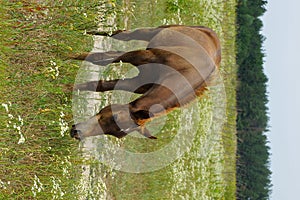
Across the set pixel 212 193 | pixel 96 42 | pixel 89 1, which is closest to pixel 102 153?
pixel 96 42

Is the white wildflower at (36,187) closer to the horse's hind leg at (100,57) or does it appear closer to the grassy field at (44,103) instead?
the grassy field at (44,103)

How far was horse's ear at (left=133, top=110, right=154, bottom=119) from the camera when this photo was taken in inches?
212

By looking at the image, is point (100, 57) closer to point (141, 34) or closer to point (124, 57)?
point (124, 57)

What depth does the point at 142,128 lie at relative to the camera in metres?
5.77

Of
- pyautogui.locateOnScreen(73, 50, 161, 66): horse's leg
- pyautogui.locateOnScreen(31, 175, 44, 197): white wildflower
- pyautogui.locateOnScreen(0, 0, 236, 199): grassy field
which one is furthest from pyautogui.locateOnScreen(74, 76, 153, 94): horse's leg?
pyautogui.locateOnScreen(31, 175, 44, 197): white wildflower

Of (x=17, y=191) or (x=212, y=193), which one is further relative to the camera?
(x=212, y=193)

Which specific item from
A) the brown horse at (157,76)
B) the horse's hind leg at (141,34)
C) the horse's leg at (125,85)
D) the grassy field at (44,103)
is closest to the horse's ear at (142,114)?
the brown horse at (157,76)

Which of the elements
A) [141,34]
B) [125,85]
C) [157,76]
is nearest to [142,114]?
[157,76]

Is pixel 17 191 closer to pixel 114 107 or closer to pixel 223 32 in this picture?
pixel 114 107

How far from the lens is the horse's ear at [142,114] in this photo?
539cm

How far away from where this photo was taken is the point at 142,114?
17.7 feet

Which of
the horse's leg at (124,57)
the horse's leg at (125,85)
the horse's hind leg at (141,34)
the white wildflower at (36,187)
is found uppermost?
the horse's hind leg at (141,34)

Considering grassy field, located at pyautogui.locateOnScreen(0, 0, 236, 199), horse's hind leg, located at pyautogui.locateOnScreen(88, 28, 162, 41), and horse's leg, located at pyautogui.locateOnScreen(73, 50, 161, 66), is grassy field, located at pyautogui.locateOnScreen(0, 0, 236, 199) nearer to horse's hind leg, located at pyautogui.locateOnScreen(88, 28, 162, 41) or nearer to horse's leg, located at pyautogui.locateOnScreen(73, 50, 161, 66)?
horse's leg, located at pyautogui.locateOnScreen(73, 50, 161, 66)

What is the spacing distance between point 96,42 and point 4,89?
3.37 metres
